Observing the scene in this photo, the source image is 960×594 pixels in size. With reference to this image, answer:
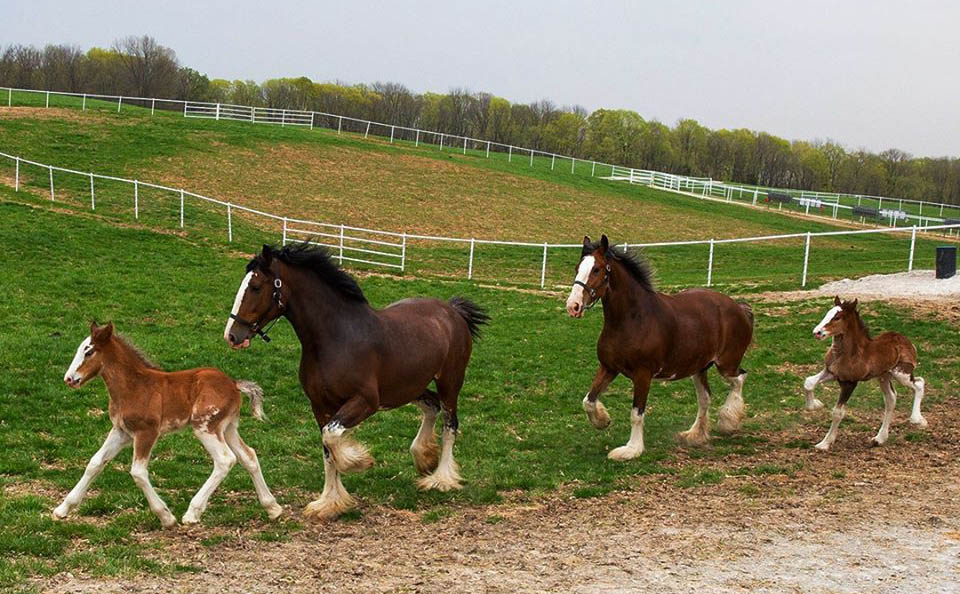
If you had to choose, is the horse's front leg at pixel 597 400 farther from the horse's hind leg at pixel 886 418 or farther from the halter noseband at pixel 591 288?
the horse's hind leg at pixel 886 418

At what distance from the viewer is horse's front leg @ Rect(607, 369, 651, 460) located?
921cm

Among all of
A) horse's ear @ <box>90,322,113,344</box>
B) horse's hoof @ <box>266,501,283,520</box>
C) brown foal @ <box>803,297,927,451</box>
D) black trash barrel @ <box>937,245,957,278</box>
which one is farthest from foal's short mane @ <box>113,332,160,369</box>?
black trash barrel @ <box>937,245,957,278</box>

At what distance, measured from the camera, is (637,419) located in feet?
30.6

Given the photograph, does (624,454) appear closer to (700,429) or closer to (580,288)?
(700,429)

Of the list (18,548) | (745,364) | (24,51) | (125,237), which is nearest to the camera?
(18,548)

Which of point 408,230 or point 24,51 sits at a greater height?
point 24,51

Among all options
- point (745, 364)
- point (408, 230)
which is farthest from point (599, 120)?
point (745, 364)

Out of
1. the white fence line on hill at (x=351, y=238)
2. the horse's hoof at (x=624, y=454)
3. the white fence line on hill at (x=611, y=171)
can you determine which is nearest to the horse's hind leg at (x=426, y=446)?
the horse's hoof at (x=624, y=454)

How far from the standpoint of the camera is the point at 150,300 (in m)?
17.0

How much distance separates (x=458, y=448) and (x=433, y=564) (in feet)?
11.8

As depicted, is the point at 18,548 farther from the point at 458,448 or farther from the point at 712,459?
the point at 712,459

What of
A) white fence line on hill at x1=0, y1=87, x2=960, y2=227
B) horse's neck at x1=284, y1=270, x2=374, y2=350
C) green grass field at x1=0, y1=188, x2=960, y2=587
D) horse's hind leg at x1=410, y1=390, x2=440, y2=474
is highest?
white fence line on hill at x1=0, y1=87, x2=960, y2=227

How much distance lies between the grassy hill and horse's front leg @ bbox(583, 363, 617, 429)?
1339cm

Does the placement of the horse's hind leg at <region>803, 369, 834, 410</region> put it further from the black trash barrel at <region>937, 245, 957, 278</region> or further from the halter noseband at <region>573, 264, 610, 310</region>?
the black trash barrel at <region>937, 245, 957, 278</region>
